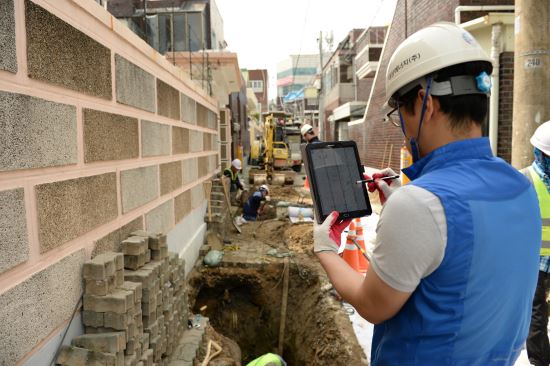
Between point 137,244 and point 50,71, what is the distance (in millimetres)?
1402

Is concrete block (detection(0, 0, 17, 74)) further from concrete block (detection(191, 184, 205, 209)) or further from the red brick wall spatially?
the red brick wall

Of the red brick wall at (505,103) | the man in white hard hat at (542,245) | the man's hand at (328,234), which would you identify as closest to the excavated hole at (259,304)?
the man in white hard hat at (542,245)

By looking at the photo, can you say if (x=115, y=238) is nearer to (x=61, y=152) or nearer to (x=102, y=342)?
(x=102, y=342)

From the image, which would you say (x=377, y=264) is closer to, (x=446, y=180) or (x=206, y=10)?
(x=446, y=180)

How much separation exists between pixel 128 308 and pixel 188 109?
3.86 m

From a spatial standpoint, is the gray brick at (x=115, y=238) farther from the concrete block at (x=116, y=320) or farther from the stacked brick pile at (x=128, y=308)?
the concrete block at (x=116, y=320)

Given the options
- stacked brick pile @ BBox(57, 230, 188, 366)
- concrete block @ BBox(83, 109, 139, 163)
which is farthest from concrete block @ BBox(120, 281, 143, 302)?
concrete block @ BBox(83, 109, 139, 163)

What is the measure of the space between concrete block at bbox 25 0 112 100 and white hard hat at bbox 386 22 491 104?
1696 mm

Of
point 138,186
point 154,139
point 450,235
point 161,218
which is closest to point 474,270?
point 450,235

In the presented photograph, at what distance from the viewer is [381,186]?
2.03 meters

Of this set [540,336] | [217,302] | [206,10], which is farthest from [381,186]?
[206,10]

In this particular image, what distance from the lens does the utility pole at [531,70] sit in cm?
357

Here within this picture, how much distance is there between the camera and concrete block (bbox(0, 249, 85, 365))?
175 centimetres

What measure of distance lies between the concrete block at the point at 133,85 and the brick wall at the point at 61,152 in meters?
0.01
